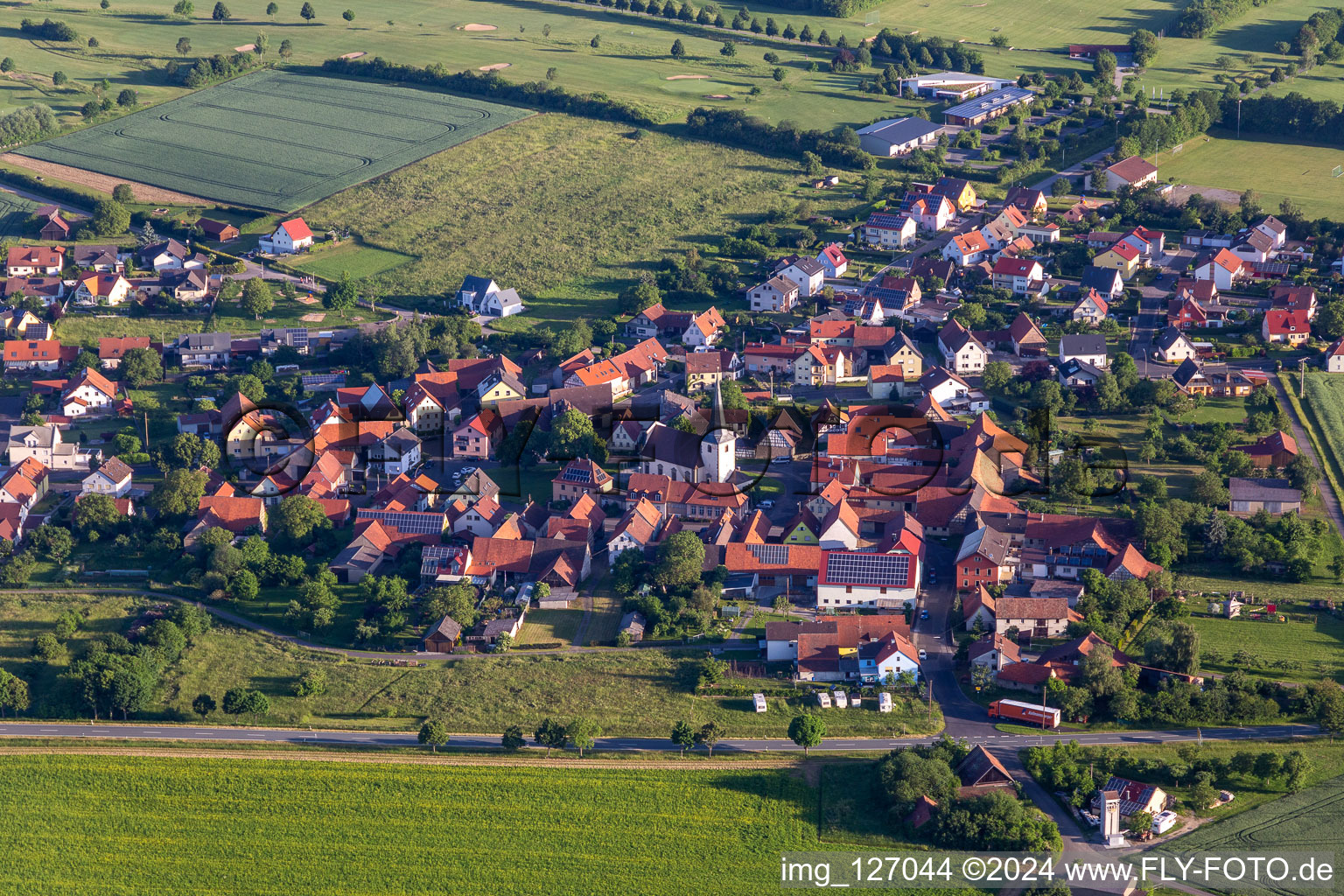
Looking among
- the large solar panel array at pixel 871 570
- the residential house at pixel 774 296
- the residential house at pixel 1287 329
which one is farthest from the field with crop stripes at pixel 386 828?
the residential house at pixel 1287 329

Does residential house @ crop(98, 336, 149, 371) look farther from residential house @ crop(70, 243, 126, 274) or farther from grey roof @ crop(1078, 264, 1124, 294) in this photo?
grey roof @ crop(1078, 264, 1124, 294)

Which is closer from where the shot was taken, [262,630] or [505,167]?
[262,630]

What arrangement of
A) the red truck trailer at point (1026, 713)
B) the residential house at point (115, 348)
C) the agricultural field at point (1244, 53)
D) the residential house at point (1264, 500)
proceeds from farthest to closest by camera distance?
the agricultural field at point (1244, 53) < the residential house at point (115, 348) < the residential house at point (1264, 500) < the red truck trailer at point (1026, 713)

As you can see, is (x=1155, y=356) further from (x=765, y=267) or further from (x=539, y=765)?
(x=539, y=765)

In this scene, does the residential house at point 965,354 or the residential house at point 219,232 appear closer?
the residential house at point 965,354

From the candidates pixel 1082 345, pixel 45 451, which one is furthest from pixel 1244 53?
pixel 45 451

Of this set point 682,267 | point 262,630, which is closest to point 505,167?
point 682,267

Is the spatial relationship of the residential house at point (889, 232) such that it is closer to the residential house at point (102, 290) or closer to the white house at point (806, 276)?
the white house at point (806, 276)
